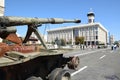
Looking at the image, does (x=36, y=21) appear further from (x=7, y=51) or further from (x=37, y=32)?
(x=7, y=51)

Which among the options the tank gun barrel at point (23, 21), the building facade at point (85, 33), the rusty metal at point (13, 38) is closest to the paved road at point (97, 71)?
the tank gun barrel at point (23, 21)

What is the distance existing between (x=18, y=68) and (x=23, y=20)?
2.00 m

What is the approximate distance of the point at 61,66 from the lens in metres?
9.42

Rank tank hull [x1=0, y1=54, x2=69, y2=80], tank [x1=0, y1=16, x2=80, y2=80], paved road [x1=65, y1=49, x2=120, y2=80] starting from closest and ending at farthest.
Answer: tank [x1=0, y1=16, x2=80, y2=80], tank hull [x1=0, y1=54, x2=69, y2=80], paved road [x1=65, y1=49, x2=120, y2=80]

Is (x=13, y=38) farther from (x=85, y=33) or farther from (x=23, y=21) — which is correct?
(x=85, y=33)

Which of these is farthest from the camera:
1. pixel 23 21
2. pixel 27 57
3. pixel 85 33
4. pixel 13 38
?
pixel 85 33

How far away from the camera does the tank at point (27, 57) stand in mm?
6461

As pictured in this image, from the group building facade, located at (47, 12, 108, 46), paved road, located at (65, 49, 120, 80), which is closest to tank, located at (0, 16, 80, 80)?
paved road, located at (65, 49, 120, 80)

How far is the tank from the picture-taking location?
6461 millimetres

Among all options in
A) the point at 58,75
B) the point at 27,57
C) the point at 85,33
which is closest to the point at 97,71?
the point at 58,75

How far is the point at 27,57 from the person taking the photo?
21.0 ft

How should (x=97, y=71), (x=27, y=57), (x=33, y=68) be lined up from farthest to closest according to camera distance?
(x=97, y=71)
(x=33, y=68)
(x=27, y=57)

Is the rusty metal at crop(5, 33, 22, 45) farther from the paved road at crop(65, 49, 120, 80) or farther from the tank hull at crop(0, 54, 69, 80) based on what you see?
the paved road at crop(65, 49, 120, 80)

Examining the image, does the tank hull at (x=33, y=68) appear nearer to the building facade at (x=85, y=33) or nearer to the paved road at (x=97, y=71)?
the paved road at (x=97, y=71)
